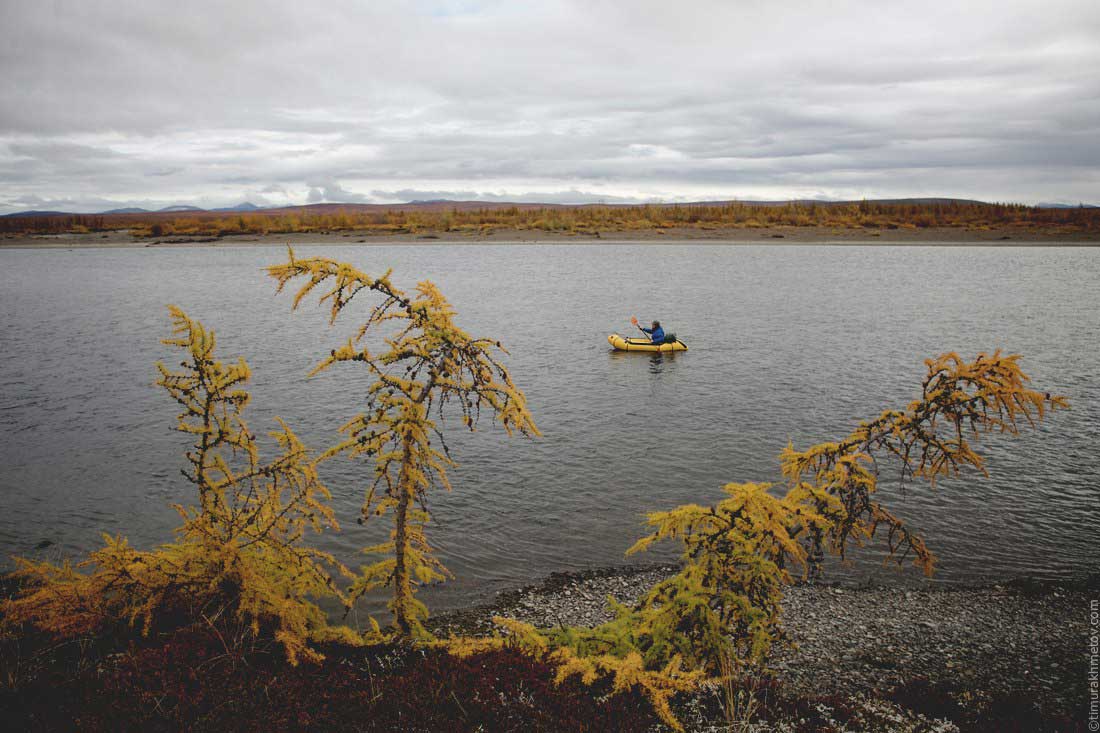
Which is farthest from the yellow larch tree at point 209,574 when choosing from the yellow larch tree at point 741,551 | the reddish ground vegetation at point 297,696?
the yellow larch tree at point 741,551

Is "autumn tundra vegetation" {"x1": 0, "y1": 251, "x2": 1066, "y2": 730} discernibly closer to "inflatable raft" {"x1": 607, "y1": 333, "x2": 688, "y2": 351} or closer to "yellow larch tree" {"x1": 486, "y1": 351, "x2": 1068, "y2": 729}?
"yellow larch tree" {"x1": 486, "y1": 351, "x2": 1068, "y2": 729}

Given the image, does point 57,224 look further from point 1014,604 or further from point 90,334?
point 1014,604

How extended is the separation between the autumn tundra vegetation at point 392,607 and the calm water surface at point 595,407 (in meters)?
4.70

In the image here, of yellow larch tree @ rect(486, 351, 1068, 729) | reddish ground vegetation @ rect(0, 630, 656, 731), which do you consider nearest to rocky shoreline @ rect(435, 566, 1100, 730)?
yellow larch tree @ rect(486, 351, 1068, 729)

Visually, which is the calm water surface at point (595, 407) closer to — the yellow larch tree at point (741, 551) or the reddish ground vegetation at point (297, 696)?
the reddish ground vegetation at point (297, 696)

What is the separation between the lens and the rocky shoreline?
940 cm

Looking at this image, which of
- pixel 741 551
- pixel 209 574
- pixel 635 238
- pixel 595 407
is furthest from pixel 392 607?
pixel 635 238

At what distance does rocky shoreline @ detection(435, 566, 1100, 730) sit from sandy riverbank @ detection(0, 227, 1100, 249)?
75.7 m

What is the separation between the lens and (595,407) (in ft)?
77.9

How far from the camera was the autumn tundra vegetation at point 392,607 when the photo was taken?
6.78 m

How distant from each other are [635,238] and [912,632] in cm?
8249

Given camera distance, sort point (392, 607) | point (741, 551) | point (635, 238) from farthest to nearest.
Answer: point (635, 238), point (392, 607), point (741, 551)

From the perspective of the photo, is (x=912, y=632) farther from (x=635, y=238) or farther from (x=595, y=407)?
(x=635, y=238)

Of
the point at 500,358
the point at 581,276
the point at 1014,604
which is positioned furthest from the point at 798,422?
the point at 581,276
